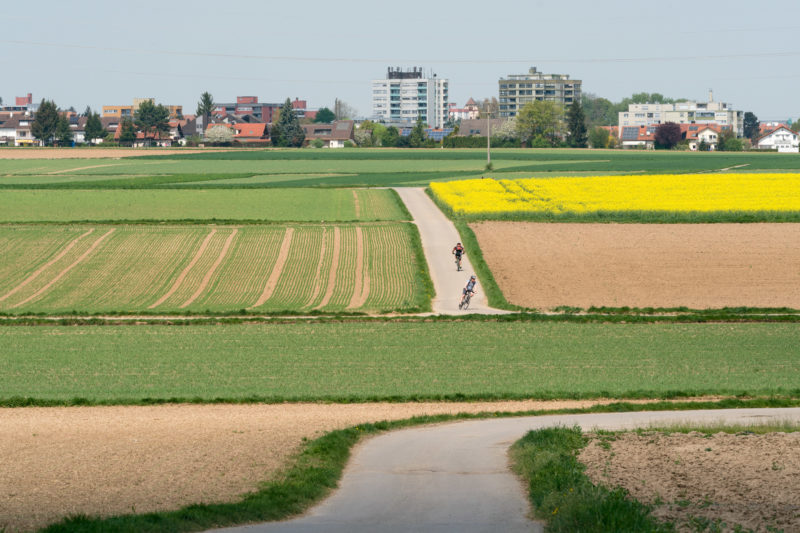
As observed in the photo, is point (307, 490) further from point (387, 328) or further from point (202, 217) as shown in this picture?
point (202, 217)

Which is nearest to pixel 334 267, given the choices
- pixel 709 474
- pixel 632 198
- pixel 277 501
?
pixel 632 198

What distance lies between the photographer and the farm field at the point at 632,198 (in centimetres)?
6512

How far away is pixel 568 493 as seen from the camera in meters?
15.4

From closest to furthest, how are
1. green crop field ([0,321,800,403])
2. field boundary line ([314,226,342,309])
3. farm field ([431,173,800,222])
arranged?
1. green crop field ([0,321,800,403])
2. field boundary line ([314,226,342,309])
3. farm field ([431,173,800,222])

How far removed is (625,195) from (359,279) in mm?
33976

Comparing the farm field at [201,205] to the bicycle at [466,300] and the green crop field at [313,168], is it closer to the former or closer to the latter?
the green crop field at [313,168]

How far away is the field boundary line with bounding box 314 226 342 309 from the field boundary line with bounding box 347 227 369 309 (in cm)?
107

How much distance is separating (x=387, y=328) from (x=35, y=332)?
12914 millimetres

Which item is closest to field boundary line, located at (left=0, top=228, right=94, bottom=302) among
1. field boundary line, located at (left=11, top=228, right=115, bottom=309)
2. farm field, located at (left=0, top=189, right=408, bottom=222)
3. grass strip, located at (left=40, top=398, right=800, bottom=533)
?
field boundary line, located at (left=11, top=228, right=115, bottom=309)

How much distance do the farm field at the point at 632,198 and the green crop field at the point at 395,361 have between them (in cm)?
2677

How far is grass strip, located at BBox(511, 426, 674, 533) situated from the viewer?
13.8 metres

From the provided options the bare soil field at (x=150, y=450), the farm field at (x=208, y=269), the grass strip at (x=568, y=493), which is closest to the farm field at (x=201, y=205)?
the farm field at (x=208, y=269)

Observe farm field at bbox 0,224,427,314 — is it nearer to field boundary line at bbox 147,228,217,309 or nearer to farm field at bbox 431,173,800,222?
field boundary line at bbox 147,228,217,309

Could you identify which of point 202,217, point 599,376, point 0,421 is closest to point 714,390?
point 599,376
